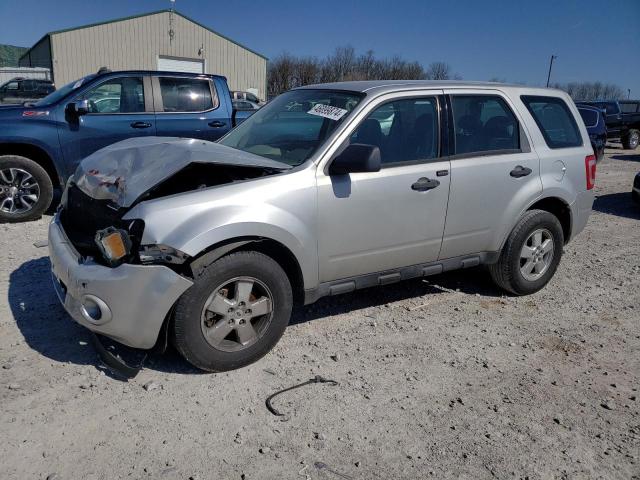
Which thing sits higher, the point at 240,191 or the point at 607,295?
the point at 240,191

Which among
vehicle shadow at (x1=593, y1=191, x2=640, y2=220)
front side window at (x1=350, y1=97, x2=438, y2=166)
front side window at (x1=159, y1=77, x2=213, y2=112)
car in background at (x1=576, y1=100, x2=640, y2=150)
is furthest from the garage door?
front side window at (x1=350, y1=97, x2=438, y2=166)

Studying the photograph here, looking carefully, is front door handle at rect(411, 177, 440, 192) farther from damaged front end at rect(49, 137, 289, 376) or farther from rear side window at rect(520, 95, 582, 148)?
rear side window at rect(520, 95, 582, 148)

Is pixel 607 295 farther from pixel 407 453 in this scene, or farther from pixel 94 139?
pixel 94 139

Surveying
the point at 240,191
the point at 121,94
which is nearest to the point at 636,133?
the point at 121,94

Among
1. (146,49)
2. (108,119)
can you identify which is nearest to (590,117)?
(108,119)

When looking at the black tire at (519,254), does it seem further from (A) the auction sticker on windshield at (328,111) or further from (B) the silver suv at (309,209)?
(A) the auction sticker on windshield at (328,111)

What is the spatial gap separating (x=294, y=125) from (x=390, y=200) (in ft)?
3.19

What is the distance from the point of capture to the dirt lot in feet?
8.73

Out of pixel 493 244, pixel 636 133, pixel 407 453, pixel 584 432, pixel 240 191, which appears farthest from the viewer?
pixel 636 133

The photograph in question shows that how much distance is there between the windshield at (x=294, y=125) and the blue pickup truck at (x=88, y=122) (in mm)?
1872

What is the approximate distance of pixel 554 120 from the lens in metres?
4.96

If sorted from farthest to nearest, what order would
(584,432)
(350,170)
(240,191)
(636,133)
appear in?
(636,133) → (350,170) → (240,191) → (584,432)

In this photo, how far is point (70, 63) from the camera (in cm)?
3334

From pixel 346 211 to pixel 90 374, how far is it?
1893mm
